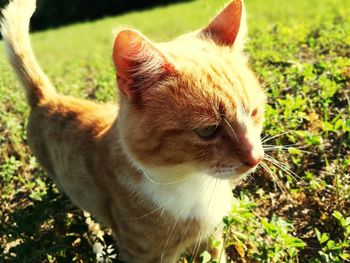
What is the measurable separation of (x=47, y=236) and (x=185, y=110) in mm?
1413

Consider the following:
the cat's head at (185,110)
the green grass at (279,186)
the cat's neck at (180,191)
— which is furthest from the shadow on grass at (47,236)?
the cat's head at (185,110)

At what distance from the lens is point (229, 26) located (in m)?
2.44

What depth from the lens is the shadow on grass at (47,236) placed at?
2.63 metres

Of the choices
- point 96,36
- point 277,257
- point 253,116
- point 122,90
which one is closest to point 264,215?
point 277,257

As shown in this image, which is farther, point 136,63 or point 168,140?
point 168,140

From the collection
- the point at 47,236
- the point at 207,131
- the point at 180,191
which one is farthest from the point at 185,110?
the point at 47,236

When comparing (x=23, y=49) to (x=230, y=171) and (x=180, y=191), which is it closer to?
(x=180, y=191)

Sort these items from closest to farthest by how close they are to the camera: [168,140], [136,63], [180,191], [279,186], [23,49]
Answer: [136,63]
[168,140]
[180,191]
[279,186]
[23,49]

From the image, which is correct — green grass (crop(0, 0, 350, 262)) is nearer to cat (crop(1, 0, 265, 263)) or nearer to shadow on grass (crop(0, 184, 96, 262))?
shadow on grass (crop(0, 184, 96, 262))

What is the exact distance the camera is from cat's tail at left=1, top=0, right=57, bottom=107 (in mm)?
3291

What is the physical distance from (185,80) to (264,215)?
51.0 inches

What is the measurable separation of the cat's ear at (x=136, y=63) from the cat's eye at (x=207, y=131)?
1.06ft

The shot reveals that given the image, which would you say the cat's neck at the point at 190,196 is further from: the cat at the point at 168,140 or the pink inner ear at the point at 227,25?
the pink inner ear at the point at 227,25

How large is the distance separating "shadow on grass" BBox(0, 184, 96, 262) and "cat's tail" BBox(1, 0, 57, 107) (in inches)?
32.7
